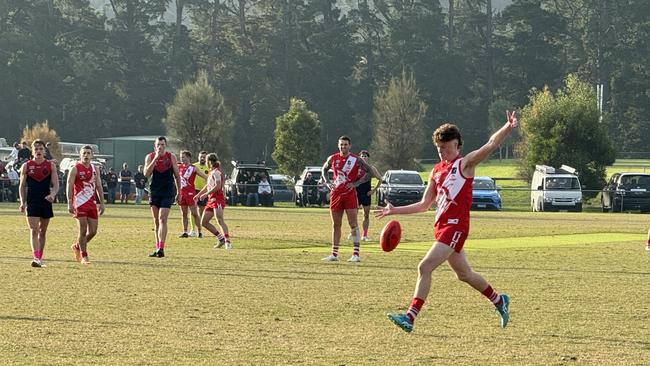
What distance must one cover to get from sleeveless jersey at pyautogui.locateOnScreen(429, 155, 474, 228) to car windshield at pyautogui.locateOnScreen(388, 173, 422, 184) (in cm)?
4869

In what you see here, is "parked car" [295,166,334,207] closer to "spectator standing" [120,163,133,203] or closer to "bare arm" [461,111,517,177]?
"spectator standing" [120,163,133,203]

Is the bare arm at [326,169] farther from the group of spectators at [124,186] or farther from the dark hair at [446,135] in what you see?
the group of spectators at [124,186]

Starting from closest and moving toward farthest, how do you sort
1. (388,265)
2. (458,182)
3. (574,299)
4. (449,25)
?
(458,182), (574,299), (388,265), (449,25)

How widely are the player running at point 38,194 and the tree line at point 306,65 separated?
3497 inches

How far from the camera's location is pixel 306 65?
11356 centimetres

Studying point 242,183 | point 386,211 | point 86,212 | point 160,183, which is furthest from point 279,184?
point 386,211

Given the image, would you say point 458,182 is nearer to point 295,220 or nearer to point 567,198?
point 295,220

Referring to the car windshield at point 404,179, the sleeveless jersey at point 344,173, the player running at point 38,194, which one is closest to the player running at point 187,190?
the sleeveless jersey at point 344,173

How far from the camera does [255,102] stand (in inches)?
4439

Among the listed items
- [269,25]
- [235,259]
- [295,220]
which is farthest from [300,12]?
[235,259]

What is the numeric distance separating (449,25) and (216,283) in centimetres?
10736

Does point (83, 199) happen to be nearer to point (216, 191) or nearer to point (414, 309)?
point (216, 191)

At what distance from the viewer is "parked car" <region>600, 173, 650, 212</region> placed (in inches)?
2275

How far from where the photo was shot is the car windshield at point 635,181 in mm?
59188
